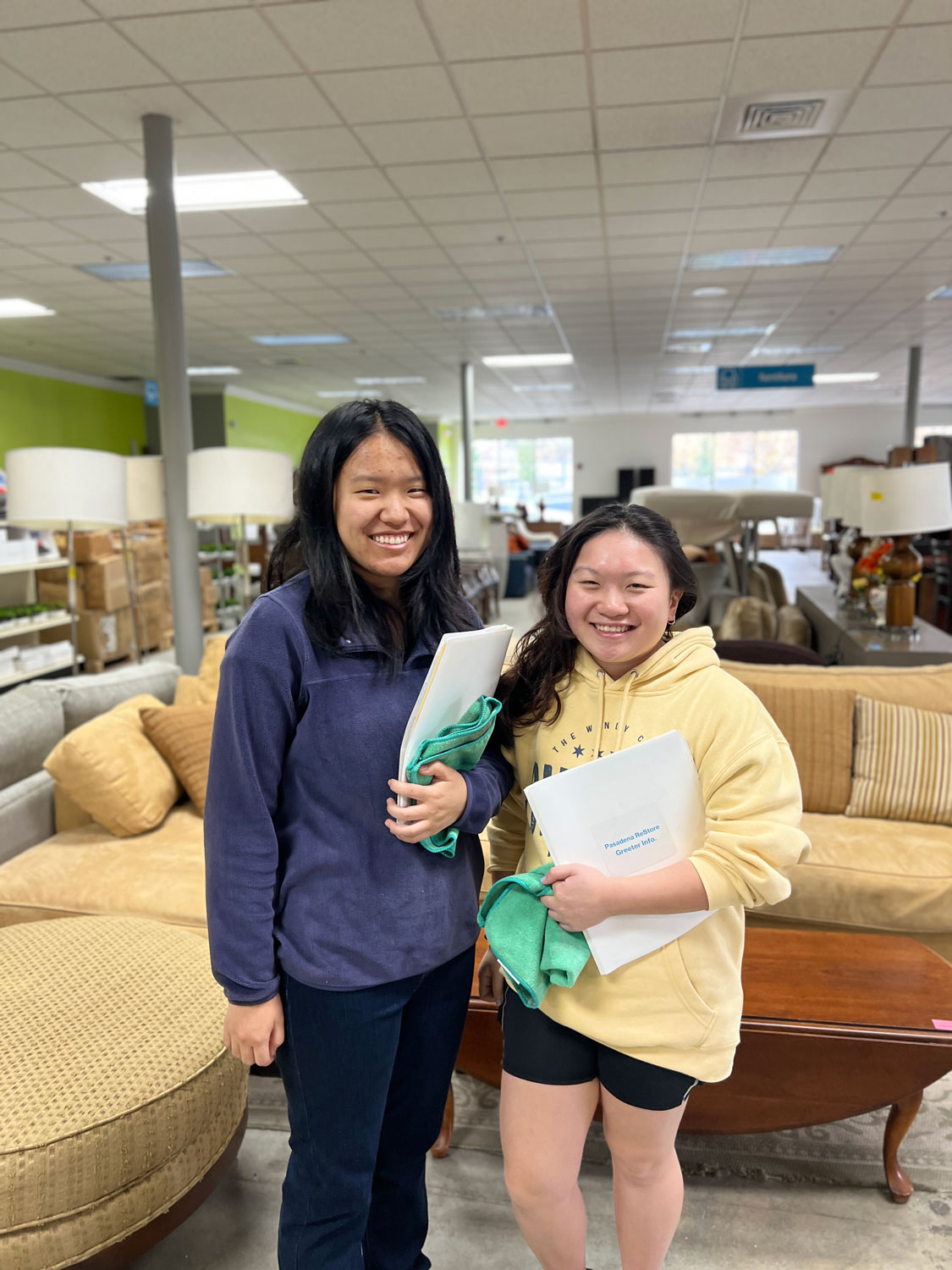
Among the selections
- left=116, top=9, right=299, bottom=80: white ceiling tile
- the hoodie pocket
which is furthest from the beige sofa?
left=116, top=9, right=299, bottom=80: white ceiling tile

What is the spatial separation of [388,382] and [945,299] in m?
8.53

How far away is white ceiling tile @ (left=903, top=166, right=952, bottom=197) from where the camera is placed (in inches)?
206

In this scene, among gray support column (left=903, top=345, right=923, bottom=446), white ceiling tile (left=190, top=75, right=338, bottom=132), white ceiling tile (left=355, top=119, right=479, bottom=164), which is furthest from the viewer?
gray support column (left=903, top=345, right=923, bottom=446)

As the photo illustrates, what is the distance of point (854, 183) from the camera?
5.44 metres

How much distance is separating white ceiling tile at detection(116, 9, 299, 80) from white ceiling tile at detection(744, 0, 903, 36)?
1.99 m

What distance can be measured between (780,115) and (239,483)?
3319mm

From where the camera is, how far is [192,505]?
4.08 meters

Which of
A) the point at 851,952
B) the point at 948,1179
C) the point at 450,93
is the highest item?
the point at 450,93

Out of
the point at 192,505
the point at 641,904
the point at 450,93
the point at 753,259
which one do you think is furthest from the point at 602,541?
the point at 753,259

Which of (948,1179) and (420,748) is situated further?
(948,1179)

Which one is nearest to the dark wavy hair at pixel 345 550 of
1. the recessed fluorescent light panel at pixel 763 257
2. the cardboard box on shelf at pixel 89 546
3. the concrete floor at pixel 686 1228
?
the concrete floor at pixel 686 1228

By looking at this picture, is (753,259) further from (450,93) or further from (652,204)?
(450,93)

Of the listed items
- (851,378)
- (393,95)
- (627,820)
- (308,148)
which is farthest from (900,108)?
(851,378)

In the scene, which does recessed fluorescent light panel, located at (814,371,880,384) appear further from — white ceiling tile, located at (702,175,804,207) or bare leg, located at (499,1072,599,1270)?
bare leg, located at (499,1072,599,1270)
